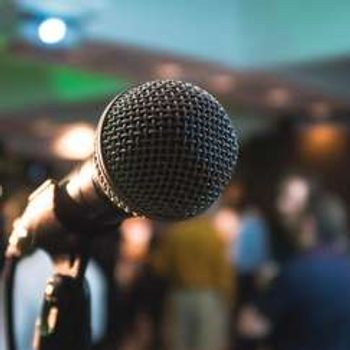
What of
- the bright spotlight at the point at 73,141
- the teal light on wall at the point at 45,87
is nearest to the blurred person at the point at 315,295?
the teal light on wall at the point at 45,87

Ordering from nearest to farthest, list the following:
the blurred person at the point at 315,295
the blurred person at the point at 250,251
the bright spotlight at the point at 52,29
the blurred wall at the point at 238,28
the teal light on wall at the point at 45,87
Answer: the blurred person at the point at 315,295 < the bright spotlight at the point at 52,29 < the blurred wall at the point at 238,28 < the blurred person at the point at 250,251 < the teal light on wall at the point at 45,87

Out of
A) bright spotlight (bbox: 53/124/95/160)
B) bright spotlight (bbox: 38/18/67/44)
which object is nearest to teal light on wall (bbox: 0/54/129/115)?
bright spotlight (bbox: 53/124/95/160)

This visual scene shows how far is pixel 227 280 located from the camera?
232 inches

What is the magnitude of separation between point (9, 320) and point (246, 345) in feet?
20.0

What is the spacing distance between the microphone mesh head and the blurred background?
82.6 inches

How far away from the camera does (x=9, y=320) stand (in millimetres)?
1047

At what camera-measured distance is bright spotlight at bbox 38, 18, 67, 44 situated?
462 cm

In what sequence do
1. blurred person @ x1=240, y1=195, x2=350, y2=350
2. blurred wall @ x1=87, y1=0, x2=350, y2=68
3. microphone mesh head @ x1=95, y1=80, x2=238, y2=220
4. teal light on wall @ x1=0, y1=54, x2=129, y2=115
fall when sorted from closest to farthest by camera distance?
microphone mesh head @ x1=95, y1=80, x2=238, y2=220 < blurred person @ x1=240, y1=195, x2=350, y2=350 < blurred wall @ x1=87, y1=0, x2=350, y2=68 < teal light on wall @ x1=0, y1=54, x2=129, y2=115

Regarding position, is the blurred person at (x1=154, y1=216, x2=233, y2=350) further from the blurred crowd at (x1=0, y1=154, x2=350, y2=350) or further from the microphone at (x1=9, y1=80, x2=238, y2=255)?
the microphone at (x1=9, y1=80, x2=238, y2=255)

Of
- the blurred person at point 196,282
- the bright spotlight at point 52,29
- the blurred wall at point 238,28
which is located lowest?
the blurred person at point 196,282

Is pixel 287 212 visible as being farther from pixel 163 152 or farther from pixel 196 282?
pixel 163 152

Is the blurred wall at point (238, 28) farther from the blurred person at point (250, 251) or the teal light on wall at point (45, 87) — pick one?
the teal light on wall at point (45, 87)

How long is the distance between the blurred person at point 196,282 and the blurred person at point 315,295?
2.47 m

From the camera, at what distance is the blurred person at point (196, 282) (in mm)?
5582
